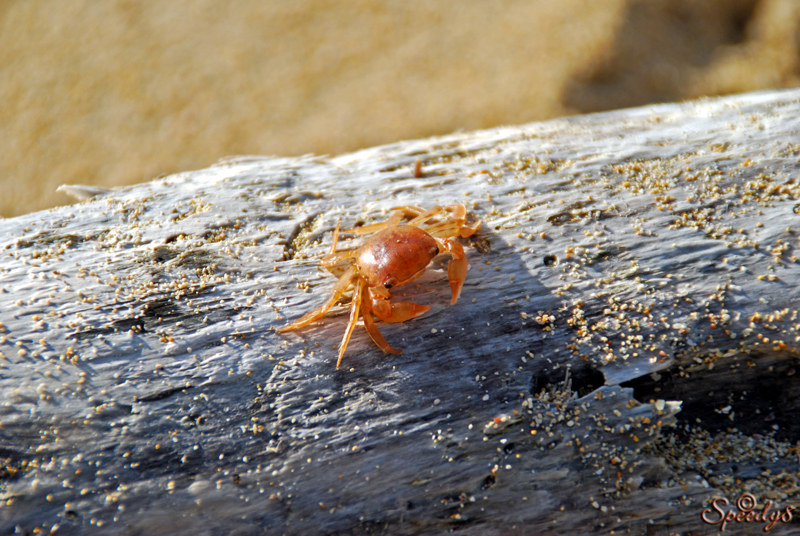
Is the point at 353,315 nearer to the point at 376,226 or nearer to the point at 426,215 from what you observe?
the point at 376,226

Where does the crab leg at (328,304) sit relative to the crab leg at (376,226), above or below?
below

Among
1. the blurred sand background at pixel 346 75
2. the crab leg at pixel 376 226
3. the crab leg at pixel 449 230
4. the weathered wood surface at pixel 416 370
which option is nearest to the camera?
the weathered wood surface at pixel 416 370

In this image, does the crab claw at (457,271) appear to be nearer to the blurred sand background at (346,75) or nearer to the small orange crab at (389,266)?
the small orange crab at (389,266)

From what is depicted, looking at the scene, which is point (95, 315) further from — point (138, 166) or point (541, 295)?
point (138, 166)
